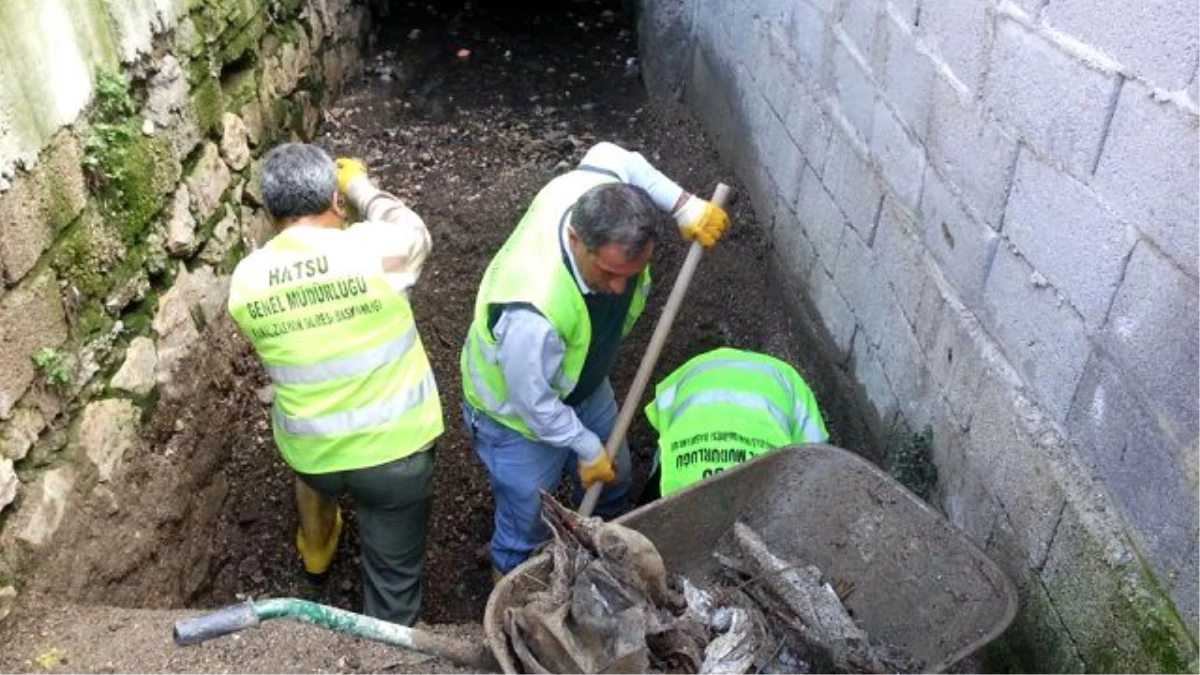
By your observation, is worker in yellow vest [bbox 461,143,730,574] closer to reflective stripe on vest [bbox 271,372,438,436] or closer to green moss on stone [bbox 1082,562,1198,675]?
reflective stripe on vest [bbox 271,372,438,436]

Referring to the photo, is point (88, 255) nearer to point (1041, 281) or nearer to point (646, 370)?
point (646, 370)

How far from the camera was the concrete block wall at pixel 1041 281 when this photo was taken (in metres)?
2.02

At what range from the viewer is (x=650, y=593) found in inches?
96.2

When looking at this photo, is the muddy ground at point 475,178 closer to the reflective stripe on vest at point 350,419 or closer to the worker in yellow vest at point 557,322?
the worker in yellow vest at point 557,322

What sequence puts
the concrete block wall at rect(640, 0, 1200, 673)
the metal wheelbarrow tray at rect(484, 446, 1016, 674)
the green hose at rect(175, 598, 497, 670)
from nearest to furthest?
1. the concrete block wall at rect(640, 0, 1200, 673)
2. the green hose at rect(175, 598, 497, 670)
3. the metal wheelbarrow tray at rect(484, 446, 1016, 674)

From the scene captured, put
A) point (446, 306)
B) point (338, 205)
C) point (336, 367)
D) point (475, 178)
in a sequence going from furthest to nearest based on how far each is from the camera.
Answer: point (475, 178) < point (446, 306) < point (338, 205) < point (336, 367)

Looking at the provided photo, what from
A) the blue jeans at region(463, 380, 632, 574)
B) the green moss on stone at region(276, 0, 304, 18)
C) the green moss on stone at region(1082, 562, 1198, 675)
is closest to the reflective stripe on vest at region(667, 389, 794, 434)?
the blue jeans at region(463, 380, 632, 574)

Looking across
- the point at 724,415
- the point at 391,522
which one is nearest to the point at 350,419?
the point at 391,522

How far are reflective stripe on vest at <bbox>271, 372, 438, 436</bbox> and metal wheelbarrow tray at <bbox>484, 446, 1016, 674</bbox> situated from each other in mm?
979

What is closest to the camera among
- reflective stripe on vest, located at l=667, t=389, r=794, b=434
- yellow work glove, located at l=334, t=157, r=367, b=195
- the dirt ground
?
reflective stripe on vest, located at l=667, t=389, r=794, b=434

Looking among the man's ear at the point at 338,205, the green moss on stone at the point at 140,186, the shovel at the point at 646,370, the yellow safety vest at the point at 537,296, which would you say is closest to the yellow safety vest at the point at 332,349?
the man's ear at the point at 338,205

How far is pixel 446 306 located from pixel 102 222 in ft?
5.93

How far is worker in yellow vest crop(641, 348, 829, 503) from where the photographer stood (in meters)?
3.17

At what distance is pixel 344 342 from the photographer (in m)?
3.14
